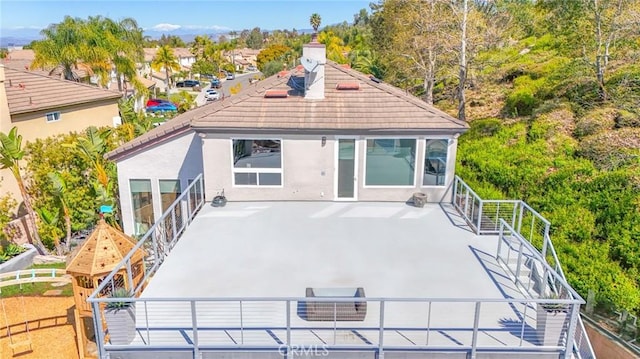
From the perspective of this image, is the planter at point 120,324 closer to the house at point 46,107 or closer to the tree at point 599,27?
the house at point 46,107

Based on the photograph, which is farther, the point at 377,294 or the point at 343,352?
the point at 377,294

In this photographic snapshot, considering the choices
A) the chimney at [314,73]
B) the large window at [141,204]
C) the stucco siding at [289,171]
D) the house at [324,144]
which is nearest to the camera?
the house at [324,144]

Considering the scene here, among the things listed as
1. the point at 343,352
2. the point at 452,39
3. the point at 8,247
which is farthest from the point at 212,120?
the point at 452,39

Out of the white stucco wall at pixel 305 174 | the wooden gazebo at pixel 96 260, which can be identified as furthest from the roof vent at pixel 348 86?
the wooden gazebo at pixel 96 260

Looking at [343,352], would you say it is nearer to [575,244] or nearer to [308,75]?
[308,75]

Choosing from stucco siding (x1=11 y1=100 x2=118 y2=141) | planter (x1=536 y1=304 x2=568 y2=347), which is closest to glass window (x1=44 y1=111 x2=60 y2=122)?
stucco siding (x1=11 y1=100 x2=118 y2=141)

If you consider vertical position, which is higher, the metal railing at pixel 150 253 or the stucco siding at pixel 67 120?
the stucco siding at pixel 67 120

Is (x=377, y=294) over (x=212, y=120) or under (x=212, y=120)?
under
